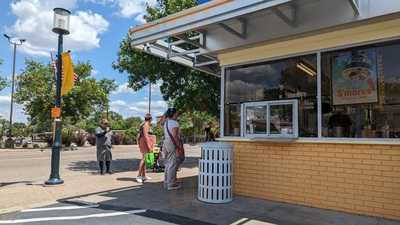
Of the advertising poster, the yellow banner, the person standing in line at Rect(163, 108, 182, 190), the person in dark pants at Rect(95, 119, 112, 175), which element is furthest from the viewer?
the person in dark pants at Rect(95, 119, 112, 175)

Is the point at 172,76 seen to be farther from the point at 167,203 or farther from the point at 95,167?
the point at 167,203

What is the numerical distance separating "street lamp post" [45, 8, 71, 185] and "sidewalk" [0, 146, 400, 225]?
1.17 ft

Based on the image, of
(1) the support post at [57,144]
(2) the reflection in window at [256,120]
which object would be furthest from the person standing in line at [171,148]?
(1) the support post at [57,144]

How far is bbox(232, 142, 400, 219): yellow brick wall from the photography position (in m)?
5.91

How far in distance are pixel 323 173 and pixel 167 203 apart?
282 cm

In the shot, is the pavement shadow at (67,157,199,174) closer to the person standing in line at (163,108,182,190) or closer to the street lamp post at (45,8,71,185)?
the street lamp post at (45,8,71,185)

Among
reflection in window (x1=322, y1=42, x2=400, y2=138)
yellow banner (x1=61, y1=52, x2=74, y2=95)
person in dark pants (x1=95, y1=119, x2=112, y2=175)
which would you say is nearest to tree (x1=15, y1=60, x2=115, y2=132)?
person in dark pants (x1=95, y1=119, x2=112, y2=175)

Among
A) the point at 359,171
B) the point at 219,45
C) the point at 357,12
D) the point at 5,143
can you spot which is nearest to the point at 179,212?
the point at 359,171

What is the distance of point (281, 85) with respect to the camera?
727cm

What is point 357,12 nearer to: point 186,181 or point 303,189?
point 303,189

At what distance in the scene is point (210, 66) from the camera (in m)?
10.1

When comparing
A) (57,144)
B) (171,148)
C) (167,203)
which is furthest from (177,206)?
(57,144)

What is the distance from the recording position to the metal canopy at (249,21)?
5.73 metres

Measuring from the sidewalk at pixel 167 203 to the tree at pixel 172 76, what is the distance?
4.10 meters
